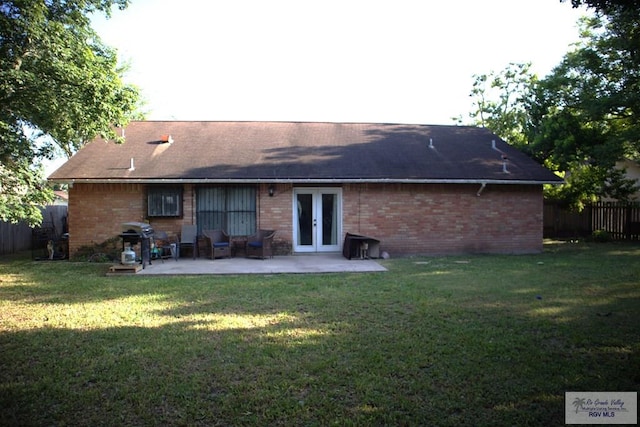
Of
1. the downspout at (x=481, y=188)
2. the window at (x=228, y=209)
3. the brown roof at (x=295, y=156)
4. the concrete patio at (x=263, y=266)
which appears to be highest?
the brown roof at (x=295, y=156)

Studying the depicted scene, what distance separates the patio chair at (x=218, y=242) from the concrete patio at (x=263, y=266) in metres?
0.26

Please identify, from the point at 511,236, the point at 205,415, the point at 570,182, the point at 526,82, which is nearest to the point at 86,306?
the point at 205,415

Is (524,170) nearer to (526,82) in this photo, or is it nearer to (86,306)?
(86,306)

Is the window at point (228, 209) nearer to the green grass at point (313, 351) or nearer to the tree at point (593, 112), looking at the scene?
the green grass at point (313, 351)

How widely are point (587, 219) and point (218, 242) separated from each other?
54.6 ft

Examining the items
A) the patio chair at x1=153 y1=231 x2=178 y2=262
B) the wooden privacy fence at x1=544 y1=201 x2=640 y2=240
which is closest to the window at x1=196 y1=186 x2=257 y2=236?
the patio chair at x1=153 y1=231 x2=178 y2=262

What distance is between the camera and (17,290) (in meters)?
8.62

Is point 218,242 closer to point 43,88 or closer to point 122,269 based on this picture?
point 122,269

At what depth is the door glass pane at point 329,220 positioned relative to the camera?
47.0ft

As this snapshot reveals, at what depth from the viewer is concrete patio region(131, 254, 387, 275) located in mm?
10742

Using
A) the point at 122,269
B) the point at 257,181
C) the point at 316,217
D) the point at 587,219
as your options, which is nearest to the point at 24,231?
the point at 122,269

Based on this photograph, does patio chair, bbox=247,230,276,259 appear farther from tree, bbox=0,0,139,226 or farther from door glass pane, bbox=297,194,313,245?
tree, bbox=0,0,139,226

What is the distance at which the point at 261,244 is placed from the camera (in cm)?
1299

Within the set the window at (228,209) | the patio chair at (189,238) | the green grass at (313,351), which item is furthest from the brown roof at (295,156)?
the green grass at (313,351)
